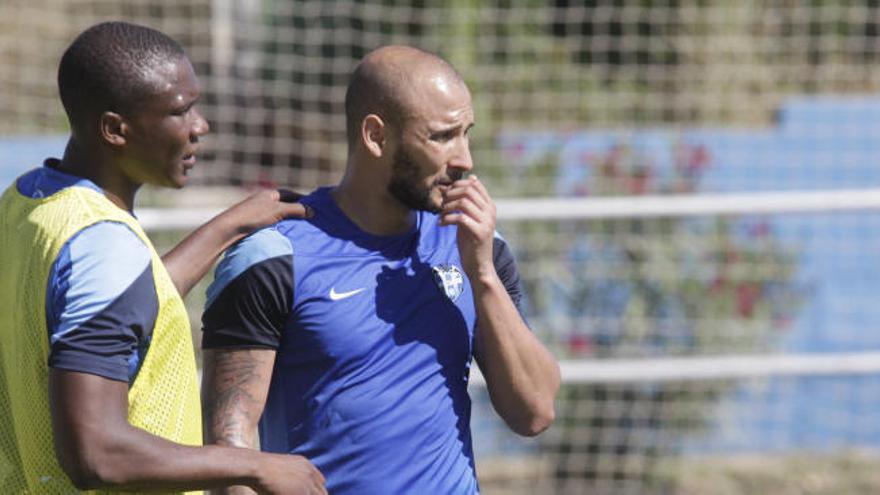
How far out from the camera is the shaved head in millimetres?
3291

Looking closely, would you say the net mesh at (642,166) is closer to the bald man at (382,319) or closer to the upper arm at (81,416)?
the bald man at (382,319)

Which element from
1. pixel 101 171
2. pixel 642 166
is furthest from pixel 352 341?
pixel 642 166

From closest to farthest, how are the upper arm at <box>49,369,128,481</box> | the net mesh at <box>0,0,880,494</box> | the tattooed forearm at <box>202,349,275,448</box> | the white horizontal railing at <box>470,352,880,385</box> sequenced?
the upper arm at <box>49,369,128,481</box>, the tattooed forearm at <box>202,349,275,448</box>, the white horizontal railing at <box>470,352,880,385</box>, the net mesh at <box>0,0,880,494</box>

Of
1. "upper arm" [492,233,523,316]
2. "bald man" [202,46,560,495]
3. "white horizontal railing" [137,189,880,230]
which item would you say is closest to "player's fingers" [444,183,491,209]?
"bald man" [202,46,560,495]

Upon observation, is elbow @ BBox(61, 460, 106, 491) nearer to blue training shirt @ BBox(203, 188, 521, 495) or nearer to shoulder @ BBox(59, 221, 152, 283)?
shoulder @ BBox(59, 221, 152, 283)

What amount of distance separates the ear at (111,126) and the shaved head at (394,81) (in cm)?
74

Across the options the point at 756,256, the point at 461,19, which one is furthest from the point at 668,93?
the point at 756,256

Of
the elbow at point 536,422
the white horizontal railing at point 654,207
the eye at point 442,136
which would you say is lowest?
the white horizontal railing at point 654,207

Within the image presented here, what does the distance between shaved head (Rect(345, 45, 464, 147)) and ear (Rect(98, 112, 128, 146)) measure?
74 centimetres

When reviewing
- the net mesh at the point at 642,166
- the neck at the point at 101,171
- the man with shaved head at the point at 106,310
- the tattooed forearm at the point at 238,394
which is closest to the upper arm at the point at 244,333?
the tattooed forearm at the point at 238,394

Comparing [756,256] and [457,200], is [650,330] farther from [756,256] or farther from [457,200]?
[457,200]

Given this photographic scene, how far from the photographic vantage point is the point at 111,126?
272 cm

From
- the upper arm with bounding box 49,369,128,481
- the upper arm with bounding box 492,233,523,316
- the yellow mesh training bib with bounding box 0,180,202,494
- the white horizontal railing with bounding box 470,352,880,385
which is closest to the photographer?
the upper arm with bounding box 49,369,128,481

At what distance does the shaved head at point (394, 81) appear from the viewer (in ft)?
10.8
